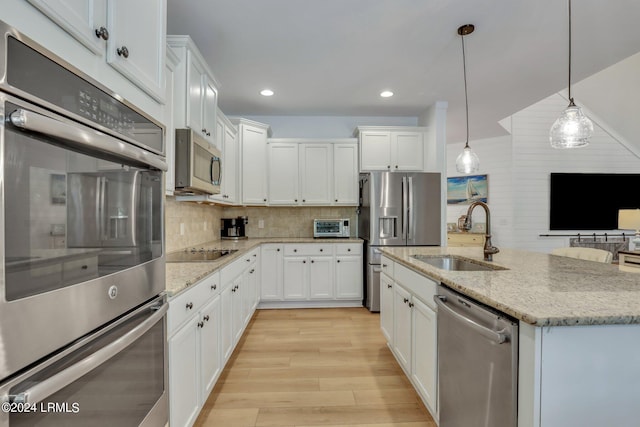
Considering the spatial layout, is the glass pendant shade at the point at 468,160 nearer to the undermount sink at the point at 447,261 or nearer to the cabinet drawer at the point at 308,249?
the undermount sink at the point at 447,261

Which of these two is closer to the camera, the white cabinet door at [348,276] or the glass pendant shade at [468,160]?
the glass pendant shade at [468,160]

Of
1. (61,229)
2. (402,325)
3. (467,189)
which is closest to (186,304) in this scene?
(61,229)

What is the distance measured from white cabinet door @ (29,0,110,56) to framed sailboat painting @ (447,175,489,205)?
612cm

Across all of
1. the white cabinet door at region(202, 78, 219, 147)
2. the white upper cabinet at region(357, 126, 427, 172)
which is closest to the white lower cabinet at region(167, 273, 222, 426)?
the white cabinet door at region(202, 78, 219, 147)

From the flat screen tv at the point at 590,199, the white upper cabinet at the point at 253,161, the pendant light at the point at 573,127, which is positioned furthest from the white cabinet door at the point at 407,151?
the flat screen tv at the point at 590,199

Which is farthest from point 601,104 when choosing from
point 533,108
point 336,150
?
point 336,150

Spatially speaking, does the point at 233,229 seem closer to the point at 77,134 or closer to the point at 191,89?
the point at 191,89

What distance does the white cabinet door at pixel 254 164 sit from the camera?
3.83 metres

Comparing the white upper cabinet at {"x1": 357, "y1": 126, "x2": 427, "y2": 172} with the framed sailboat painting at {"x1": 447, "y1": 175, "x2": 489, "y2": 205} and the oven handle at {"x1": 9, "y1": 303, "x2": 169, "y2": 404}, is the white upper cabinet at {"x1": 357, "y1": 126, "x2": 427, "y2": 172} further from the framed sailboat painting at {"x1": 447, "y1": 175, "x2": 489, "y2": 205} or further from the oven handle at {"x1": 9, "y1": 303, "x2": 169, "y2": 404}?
the oven handle at {"x1": 9, "y1": 303, "x2": 169, "y2": 404}

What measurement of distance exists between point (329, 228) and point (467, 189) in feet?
11.2

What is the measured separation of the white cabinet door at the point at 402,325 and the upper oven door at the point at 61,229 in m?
1.64

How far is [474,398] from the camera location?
1223mm

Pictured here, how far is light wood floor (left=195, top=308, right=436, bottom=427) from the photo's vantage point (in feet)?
5.92

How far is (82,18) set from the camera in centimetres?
80
